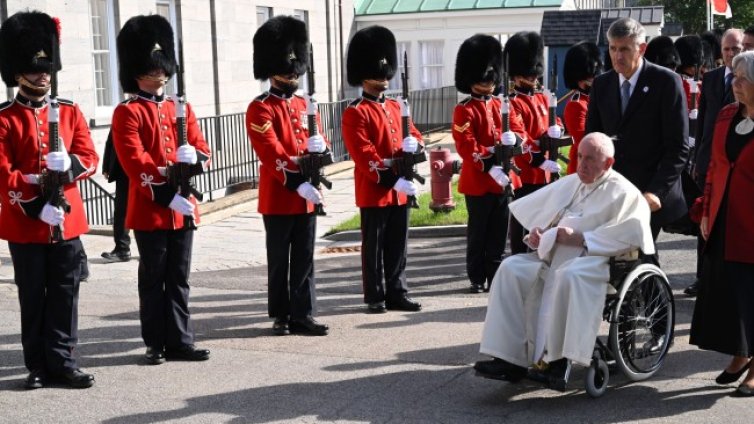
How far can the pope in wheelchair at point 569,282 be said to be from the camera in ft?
20.1

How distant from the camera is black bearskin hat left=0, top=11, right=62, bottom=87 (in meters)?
6.75

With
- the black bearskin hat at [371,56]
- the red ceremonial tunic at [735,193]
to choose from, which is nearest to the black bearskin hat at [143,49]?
the black bearskin hat at [371,56]

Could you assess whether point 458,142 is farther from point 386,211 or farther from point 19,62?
point 19,62

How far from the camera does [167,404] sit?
6395 mm

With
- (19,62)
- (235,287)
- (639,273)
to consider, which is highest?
(19,62)

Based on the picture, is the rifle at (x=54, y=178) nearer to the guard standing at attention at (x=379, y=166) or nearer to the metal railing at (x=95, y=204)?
the guard standing at attention at (x=379, y=166)

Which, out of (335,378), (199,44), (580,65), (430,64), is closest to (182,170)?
(335,378)

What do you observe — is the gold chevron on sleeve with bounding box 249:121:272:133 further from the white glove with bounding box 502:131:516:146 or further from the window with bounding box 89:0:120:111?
the window with bounding box 89:0:120:111

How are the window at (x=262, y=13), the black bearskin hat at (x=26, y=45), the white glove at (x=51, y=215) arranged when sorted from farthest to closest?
the window at (x=262, y=13) < the black bearskin hat at (x=26, y=45) < the white glove at (x=51, y=215)

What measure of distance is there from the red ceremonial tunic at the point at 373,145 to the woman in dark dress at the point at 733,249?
2709 mm

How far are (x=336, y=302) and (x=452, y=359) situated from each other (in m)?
2.37

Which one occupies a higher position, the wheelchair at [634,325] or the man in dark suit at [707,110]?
the man in dark suit at [707,110]

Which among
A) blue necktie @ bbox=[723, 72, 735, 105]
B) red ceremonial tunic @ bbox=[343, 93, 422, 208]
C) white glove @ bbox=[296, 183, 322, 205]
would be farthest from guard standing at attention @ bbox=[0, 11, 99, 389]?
blue necktie @ bbox=[723, 72, 735, 105]

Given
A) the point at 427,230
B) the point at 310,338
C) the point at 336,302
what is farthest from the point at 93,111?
the point at 310,338
